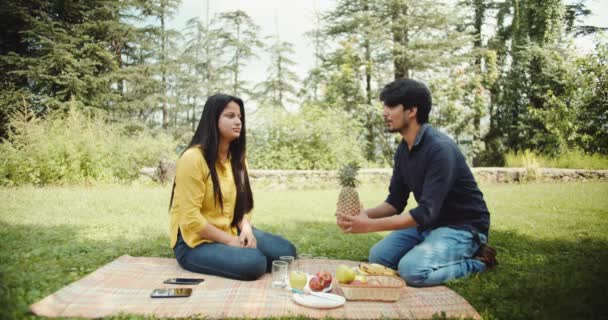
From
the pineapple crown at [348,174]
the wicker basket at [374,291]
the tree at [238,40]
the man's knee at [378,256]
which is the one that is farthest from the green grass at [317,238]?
the tree at [238,40]

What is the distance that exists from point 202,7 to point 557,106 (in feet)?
51.4

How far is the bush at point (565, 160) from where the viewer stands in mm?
10648

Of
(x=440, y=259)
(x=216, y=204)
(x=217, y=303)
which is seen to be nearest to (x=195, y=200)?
(x=216, y=204)

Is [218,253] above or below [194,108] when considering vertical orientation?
below

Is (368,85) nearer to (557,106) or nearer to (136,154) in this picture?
(557,106)

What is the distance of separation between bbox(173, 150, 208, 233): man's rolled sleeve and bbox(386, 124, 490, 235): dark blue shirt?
1832 mm

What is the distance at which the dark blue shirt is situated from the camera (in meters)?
3.34

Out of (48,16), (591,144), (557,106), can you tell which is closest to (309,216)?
(591,144)

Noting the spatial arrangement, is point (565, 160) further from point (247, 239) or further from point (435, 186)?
point (247, 239)

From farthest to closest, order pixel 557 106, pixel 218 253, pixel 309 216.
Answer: pixel 557 106
pixel 309 216
pixel 218 253

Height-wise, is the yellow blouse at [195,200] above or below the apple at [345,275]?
above

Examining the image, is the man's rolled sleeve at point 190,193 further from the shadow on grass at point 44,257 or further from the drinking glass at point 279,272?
the shadow on grass at point 44,257

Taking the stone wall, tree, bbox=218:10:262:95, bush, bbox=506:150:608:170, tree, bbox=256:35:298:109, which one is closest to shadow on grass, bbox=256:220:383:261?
the stone wall

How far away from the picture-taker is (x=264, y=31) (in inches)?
759
